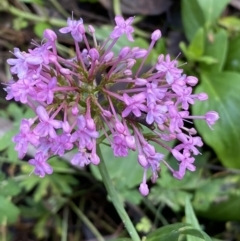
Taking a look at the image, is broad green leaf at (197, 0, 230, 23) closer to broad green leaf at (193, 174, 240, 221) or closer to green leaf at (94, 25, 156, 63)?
green leaf at (94, 25, 156, 63)

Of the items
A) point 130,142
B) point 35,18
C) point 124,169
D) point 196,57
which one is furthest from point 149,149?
point 35,18

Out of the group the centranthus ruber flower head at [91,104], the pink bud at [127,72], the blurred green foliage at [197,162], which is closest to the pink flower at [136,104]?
the centranthus ruber flower head at [91,104]

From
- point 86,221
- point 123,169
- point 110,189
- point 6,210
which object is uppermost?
point 110,189

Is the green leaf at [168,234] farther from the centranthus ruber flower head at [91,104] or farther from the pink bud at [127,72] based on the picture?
the pink bud at [127,72]

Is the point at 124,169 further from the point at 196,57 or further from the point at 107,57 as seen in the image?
the point at 107,57

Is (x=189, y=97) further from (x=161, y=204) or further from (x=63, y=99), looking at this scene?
(x=161, y=204)

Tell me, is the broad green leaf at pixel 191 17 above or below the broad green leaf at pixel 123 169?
above

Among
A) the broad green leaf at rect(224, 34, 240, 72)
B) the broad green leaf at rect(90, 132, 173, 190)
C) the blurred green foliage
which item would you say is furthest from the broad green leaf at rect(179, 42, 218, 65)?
the broad green leaf at rect(90, 132, 173, 190)

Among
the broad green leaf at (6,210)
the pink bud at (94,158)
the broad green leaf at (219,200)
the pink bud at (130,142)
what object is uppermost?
the pink bud at (130,142)
